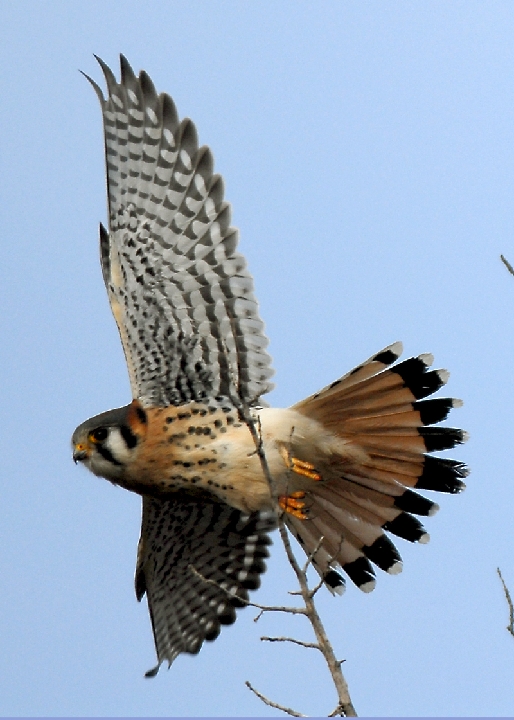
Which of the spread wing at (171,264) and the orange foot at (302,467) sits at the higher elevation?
the spread wing at (171,264)

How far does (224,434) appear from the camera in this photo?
13.7 feet

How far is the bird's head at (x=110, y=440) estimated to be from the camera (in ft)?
14.2

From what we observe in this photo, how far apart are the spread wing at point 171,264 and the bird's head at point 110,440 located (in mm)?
155

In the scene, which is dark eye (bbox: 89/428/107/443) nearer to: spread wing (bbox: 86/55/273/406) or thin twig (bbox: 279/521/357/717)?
spread wing (bbox: 86/55/273/406)

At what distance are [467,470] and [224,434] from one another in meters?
1.02

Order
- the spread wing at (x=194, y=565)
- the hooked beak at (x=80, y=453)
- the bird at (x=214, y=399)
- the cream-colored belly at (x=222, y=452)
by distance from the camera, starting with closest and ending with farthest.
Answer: the cream-colored belly at (x=222, y=452), the bird at (x=214, y=399), the hooked beak at (x=80, y=453), the spread wing at (x=194, y=565)

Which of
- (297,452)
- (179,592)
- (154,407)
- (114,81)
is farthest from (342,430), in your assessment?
(114,81)

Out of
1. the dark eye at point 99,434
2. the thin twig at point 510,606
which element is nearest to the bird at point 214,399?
the dark eye at point 99,434

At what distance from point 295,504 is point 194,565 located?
32.6 inches

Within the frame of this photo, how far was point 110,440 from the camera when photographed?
4344 millimetres

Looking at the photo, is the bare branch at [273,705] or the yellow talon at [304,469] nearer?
the bare branch at [273,705]

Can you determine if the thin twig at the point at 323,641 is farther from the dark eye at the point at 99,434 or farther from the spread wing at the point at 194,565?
the spread wing at the point at 194,565

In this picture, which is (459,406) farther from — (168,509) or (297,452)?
(168,509)

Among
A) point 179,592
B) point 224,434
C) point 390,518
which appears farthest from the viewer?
point 179,592
